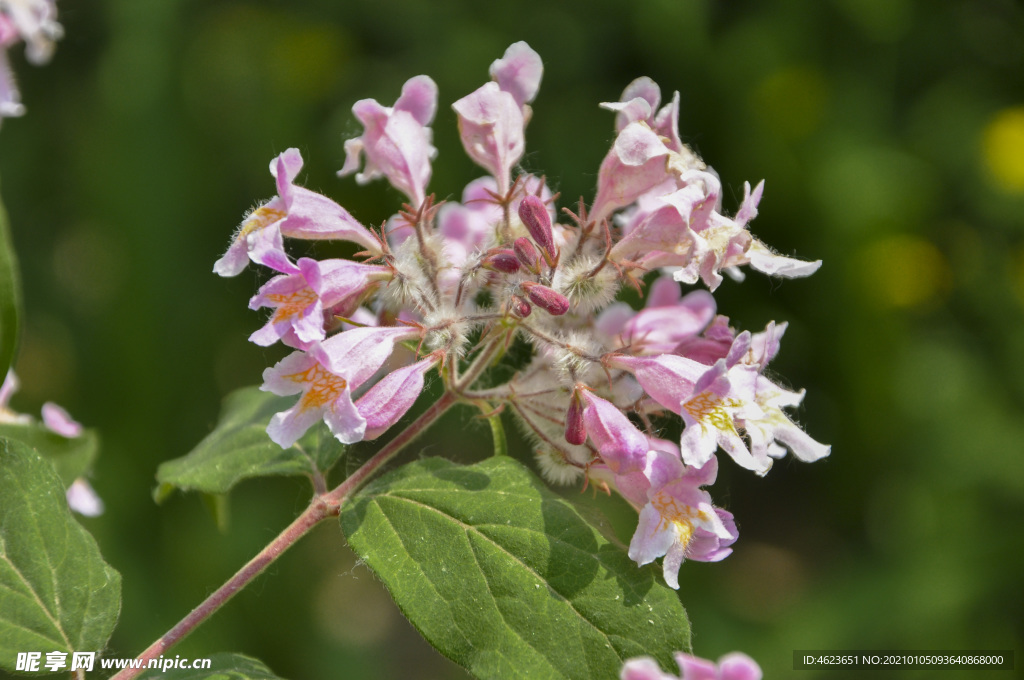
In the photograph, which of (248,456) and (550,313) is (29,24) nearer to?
(248,456)

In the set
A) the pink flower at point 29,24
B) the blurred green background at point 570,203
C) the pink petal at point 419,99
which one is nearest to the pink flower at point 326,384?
the pink petal at point 419,99

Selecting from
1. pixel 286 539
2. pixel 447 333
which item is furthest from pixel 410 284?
pixel 286 539

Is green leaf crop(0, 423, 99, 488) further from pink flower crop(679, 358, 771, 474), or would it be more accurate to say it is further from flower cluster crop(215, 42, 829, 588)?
pink flower crop(679, 358, 771, 474)

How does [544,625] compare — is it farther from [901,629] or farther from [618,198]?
[901,629]

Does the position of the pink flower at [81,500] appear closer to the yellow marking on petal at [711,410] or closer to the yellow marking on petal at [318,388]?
the yellow marking on petal at [318,388]

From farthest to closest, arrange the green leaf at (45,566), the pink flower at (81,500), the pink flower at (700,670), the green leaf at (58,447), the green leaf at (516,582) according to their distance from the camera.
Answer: the pink flower at (81,500)
the green leaf at (58,447)
the green leaf at (45,566)
the green leaf at (516,582)
the pink flower at (700,670)

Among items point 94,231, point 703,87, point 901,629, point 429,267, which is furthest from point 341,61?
point 901,629
